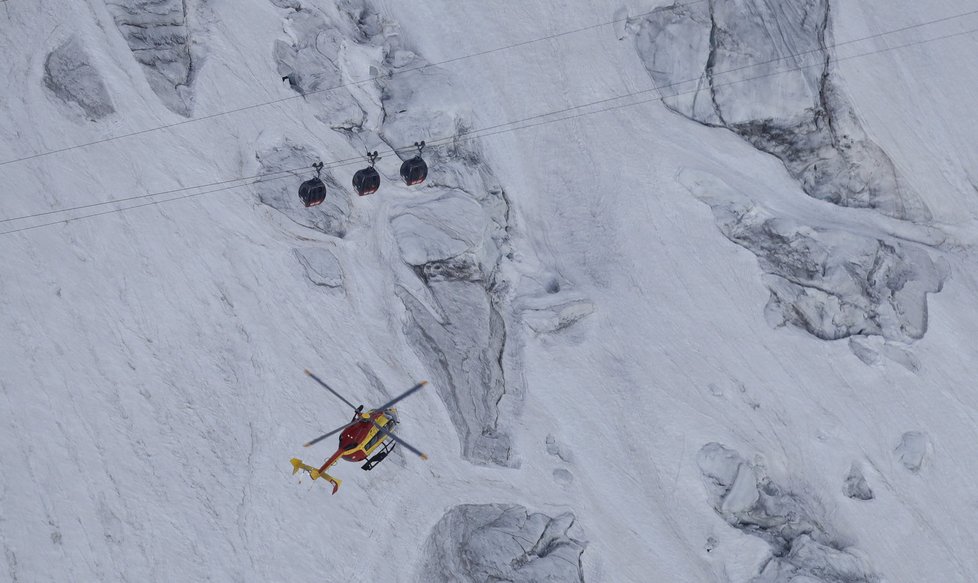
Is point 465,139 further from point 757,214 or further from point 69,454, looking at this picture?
point 69,454

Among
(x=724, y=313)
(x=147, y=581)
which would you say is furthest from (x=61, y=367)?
(x=724, y=313)

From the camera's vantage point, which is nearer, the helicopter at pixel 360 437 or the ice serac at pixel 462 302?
the helicopter at pixel 360 437

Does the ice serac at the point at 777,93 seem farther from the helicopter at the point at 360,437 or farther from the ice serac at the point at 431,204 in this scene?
the helicopter at the point at 360,437

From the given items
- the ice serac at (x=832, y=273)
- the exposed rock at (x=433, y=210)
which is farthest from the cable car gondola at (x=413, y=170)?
the ice serac at (x=832, y=273)

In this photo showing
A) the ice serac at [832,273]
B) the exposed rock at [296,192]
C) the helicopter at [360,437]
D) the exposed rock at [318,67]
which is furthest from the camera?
the exposed rock at [318,67]

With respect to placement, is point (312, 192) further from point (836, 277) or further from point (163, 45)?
point (836, 277)

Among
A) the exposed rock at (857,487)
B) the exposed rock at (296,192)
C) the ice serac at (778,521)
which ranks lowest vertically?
the ice serac at (778,521)

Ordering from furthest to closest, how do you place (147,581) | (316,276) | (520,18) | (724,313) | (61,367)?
(520,18) → (724,313) → (316,276) → (61,367) → (147,581)
